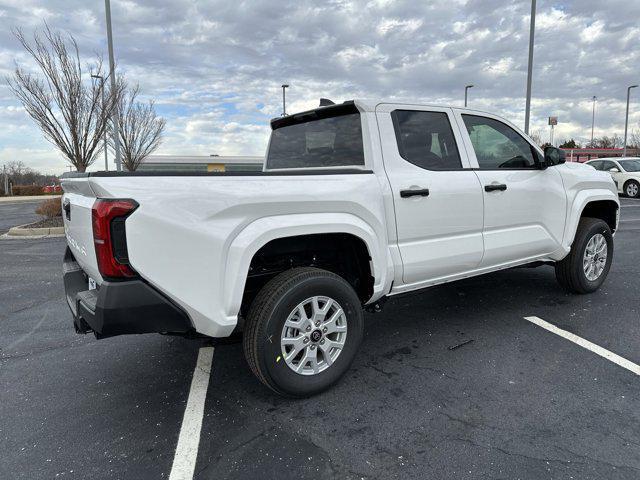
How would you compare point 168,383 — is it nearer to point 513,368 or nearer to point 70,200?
point 70,200

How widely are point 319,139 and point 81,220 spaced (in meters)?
1.89

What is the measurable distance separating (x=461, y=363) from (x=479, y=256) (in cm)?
91

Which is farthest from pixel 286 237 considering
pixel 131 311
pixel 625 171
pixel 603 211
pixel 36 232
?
pixel 625 171

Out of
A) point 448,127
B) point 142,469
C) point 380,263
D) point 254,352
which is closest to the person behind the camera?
point 142,469

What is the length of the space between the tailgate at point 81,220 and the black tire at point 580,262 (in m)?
4.45

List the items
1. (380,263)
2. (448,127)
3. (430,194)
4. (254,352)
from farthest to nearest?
(448,127) < (430,194) < (380,263) < (254,352)

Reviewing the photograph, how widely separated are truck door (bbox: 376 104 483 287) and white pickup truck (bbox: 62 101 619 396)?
0.04 feet

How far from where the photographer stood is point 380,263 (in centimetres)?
318

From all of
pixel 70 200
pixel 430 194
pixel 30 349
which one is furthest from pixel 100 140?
pixel 430 194

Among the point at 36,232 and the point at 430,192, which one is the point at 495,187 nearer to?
the point at 430,192

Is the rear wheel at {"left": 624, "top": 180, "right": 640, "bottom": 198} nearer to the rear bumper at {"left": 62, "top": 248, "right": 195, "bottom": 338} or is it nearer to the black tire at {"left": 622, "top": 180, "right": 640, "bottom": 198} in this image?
the black tire at {"left": 622, "top": 180, "right": 640, "bottom": 198}

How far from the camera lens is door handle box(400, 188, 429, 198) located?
10.7ft

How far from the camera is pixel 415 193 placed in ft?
10.9

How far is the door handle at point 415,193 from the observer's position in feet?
10.7
